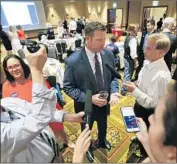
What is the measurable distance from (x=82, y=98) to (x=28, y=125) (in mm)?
858

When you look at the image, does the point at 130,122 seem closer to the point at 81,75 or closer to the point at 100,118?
the point at 100,118

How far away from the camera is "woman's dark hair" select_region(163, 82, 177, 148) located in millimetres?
433

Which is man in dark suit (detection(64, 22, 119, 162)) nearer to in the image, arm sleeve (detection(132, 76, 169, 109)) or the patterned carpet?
arm sleeve (detection(132, 76, 169, 109))

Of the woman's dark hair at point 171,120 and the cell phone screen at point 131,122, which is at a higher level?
the woman's dark hair at point 171,120

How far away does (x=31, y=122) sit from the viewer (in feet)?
1.90

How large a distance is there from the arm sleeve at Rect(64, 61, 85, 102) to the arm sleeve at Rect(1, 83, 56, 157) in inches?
30.1

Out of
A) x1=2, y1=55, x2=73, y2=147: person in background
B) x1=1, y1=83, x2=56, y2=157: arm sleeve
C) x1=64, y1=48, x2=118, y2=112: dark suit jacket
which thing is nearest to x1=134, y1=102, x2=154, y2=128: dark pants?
x1=64, y1=48, x2=118, y2=112: dark suit jacket

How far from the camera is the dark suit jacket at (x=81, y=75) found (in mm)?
1376

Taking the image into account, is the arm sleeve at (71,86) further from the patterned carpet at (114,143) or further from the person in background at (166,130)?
the person in background at (166,130)

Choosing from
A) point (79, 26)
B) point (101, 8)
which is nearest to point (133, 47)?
point (101, 8)

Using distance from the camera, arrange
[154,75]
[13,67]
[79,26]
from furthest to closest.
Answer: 1. [79,26]
2. [13,67]
3. [154,75]

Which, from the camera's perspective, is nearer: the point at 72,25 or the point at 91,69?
the point at 91,69

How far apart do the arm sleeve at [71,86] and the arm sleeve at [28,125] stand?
76 centimetres

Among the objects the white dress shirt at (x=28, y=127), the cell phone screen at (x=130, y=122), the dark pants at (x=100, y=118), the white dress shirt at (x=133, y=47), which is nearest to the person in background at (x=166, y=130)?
the white dress shirt at (x=28, y=127)
